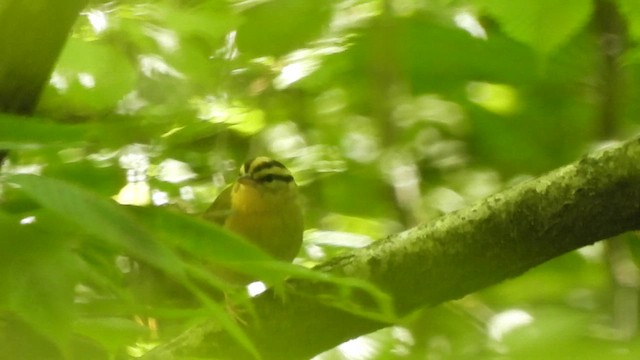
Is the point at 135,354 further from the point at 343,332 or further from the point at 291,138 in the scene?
the point at 291,138

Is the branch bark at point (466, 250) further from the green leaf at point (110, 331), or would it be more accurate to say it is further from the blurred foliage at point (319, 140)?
the green leaf at point (110, 331)

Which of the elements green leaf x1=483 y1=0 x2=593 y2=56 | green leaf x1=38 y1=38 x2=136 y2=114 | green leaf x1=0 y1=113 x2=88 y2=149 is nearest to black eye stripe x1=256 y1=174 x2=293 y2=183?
green leaf x1=38 y1=38 x2=136 y2=114

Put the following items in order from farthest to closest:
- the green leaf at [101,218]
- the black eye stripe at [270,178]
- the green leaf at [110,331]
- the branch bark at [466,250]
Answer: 1. the black eye stripe at [270,178]
2. the branch bark at [466,250]
3. the green leaf at [110,331]
4. the green leaf at [101,218]

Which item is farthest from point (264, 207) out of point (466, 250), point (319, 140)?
point (466, 250)

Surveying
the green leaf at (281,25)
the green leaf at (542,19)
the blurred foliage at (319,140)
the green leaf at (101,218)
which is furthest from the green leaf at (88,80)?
the green leaf at (101,218)

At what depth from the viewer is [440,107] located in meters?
1.17

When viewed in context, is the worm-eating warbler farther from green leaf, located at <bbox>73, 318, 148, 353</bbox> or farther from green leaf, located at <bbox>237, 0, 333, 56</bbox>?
green leaf, located at <bbox>73, 318, 148, 353</bbox>

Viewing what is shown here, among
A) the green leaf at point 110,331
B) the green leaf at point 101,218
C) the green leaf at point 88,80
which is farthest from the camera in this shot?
the green leaf at point 88,80

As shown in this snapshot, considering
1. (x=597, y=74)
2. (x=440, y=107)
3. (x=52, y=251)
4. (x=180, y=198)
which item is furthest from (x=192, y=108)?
(x=52, y=251)

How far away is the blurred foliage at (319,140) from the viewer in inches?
18.4

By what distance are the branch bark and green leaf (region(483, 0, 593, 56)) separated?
5.6 inches

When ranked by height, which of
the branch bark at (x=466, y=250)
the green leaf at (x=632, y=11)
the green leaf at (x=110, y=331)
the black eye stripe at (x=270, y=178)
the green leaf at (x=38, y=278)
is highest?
the black eye stripe at (x=270, y=178)

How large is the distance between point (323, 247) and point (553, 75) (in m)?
0.32

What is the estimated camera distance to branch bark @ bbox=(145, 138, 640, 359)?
0.82m
